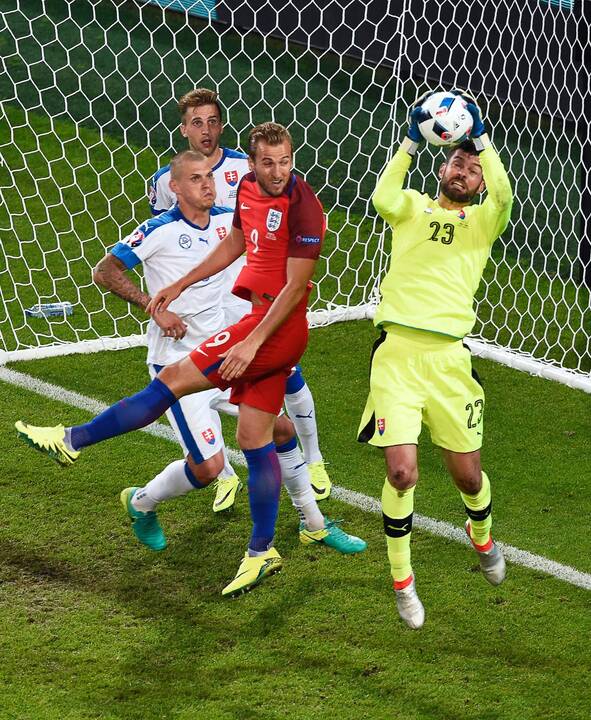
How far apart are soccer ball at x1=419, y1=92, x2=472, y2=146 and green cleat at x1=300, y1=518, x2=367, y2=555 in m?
1.98

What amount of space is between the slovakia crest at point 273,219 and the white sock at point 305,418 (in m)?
1.43

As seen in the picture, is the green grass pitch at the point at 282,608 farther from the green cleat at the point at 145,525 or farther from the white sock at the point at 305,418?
the white sock at the point at 305,418

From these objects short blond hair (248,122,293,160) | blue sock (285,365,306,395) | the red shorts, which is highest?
short blond hair (248,122,293,160)

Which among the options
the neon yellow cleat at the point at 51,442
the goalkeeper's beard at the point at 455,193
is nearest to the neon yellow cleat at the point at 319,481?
the neon yellow cleat at the point at 51,442

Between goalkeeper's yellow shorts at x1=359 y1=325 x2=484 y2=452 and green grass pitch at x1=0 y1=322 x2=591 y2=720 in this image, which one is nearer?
green grass pitch at x1=0 y1=322 x2=591 y2=720

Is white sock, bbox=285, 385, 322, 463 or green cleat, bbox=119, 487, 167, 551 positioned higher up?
white sock, bbox=285, 385, 322, 463

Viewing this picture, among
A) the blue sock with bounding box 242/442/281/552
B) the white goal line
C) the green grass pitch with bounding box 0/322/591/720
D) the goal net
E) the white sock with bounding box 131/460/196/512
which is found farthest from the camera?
the goal net

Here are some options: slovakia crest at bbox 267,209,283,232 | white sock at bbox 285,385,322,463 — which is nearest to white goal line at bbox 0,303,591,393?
white sock at bbox 285,385,322,463

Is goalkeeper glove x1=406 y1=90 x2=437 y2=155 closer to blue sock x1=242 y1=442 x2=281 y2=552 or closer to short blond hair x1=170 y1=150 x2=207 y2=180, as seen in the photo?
short blond hair x1=170 y1=150 x2=207 y2=180

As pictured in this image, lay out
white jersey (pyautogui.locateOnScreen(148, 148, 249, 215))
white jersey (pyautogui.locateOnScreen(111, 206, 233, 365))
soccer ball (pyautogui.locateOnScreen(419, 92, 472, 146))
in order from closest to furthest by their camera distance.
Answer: soccer ball (pyautogui.locateOnScreen(419, 92, 472, 146)) → white jersey (pyautogui.locateOnScreen(111, 206, 233, 365)) → white jersey (pyautogui.locateOnScreen(148, 148, 249, 215))

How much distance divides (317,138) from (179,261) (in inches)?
238

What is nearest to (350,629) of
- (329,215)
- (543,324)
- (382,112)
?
(543,324)

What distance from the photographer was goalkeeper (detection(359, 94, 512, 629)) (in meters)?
4.89

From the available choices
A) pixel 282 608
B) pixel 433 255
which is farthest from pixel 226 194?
pixel 282 608
